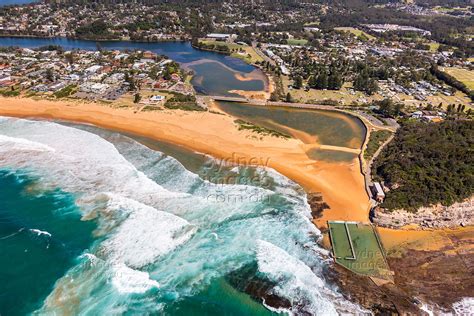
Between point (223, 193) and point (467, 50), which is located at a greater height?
point (467, 50)

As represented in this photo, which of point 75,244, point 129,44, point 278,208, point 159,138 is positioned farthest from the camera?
point 129,44

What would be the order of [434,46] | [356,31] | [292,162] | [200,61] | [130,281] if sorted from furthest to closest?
[356,31]
[434,46]
[200,61]
[292,162]
[130,281]

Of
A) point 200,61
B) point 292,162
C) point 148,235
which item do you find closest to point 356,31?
point 200,61

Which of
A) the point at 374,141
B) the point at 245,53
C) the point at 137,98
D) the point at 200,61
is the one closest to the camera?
the point at 374,141

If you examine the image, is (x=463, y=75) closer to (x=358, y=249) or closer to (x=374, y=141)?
(x=374, y=141)

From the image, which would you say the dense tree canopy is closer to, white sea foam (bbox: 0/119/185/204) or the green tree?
white sea foam (bbox: 0/119/185/204)

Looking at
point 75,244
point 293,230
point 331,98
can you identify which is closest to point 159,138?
point 75,244

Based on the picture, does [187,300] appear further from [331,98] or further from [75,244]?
[331,98]
